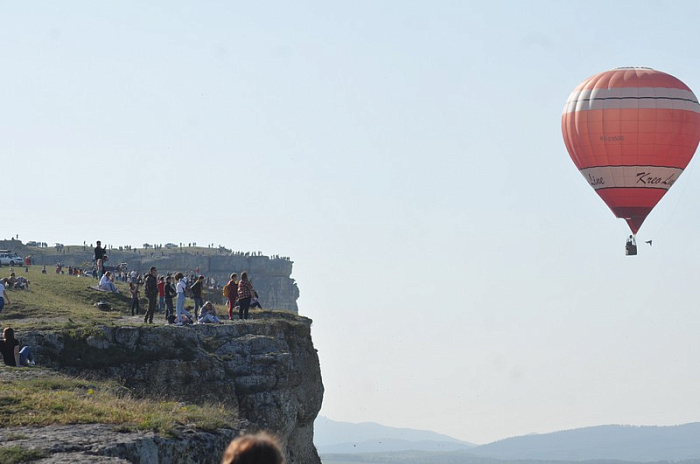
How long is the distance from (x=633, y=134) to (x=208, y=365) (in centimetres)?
4263

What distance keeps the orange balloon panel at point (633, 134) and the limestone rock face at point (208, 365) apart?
112 feet

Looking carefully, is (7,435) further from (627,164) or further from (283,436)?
(627,164)

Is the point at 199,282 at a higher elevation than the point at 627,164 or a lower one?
lower

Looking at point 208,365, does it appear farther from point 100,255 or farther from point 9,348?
point 100,255

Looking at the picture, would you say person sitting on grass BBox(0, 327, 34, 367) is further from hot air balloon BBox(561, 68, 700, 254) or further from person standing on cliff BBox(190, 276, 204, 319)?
hot air balloon BBox(561, 68, 700, 254)

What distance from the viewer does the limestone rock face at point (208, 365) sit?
40.2 metres

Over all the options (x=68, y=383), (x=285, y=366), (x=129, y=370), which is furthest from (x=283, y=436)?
(x=68, y=383)

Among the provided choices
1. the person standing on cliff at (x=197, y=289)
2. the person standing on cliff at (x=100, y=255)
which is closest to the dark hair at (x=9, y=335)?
the person standing on cliff at (x=197, y=289)

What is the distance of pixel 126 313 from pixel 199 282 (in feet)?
26.6

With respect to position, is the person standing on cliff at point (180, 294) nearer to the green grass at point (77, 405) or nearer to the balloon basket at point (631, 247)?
the green grass at point (77, 405)

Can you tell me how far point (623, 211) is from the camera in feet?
263

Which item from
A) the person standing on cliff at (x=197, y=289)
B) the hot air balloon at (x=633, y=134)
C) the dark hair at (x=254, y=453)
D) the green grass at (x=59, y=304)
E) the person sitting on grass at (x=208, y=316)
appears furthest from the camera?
the hot air balloon at (x=633, y=134)

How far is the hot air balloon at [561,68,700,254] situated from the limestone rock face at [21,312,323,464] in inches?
1345

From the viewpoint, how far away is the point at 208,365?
42438 millimetres
